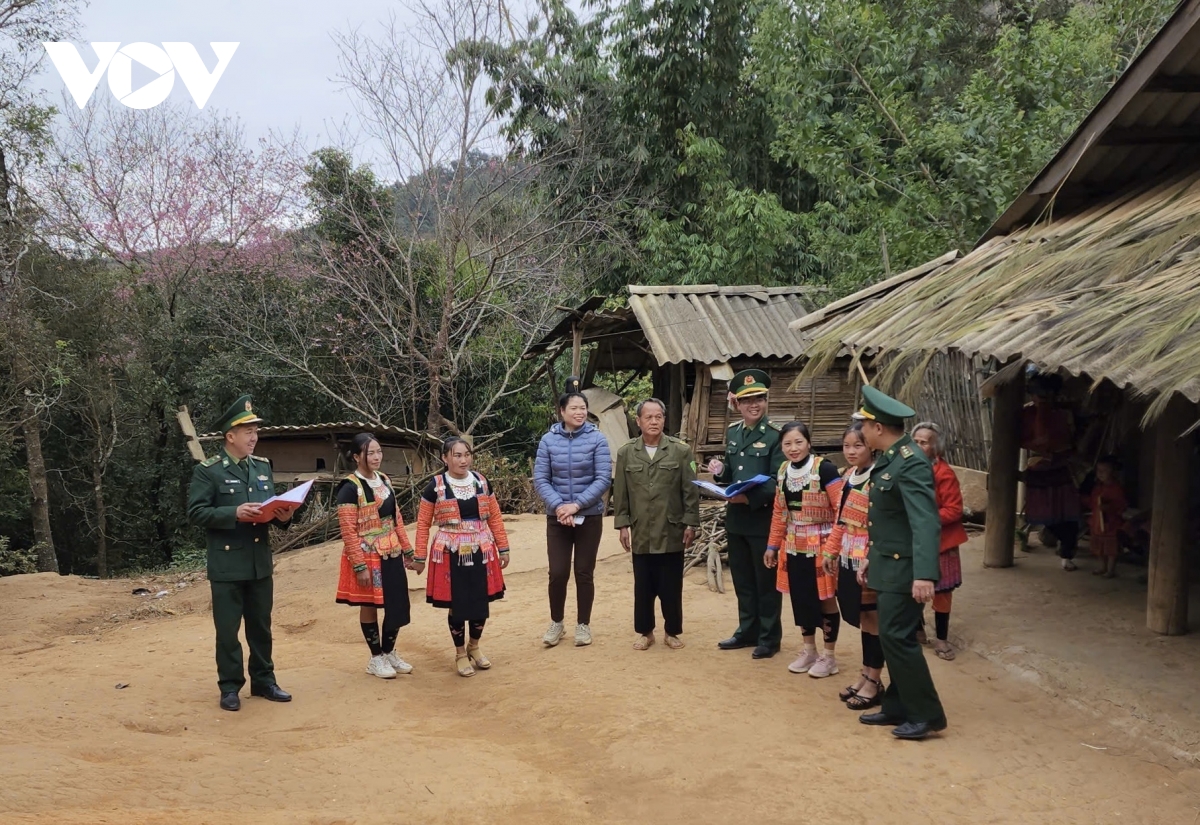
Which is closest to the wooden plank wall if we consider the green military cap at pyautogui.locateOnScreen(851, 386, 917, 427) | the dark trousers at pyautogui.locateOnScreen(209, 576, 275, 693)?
the green military cap at pyautogui.locateOnScreen(851, 386, 917, 427)

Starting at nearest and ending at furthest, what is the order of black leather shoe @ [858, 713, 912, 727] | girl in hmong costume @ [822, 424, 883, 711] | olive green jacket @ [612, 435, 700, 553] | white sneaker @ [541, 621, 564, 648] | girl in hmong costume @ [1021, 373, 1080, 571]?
black leather shoe @ [858, 713, 912, 727] → girl in hmong costume @ [822, 424, 883, 711] → olive green jacket @ [612, 435, 700, 553] → white sneaker @ [541, 621, 564, 648] → girl in hmong costume @ [1021, 373, 1080, 571]

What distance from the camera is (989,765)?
450cm

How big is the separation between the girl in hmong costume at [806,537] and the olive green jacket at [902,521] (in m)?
0.87

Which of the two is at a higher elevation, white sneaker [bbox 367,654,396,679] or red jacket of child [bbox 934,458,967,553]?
red jacket of child [bbox 934,458,967,553]

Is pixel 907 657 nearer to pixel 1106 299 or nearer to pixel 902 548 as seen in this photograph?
pixel 902 548

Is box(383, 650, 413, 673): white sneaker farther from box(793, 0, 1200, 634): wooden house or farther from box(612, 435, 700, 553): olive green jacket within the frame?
box(793, 0, 1200, 634): wooden house

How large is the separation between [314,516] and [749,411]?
402 inches

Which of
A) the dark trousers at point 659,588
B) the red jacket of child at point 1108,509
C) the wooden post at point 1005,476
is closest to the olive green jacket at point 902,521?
the dark trousers at point 659,588

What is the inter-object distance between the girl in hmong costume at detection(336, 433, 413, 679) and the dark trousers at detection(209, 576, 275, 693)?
0.47 m

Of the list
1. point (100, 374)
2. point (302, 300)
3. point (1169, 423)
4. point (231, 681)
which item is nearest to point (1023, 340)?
point (1169, 423)

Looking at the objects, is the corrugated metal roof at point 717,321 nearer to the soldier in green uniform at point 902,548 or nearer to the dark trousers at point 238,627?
the dark trousers at point 238,627

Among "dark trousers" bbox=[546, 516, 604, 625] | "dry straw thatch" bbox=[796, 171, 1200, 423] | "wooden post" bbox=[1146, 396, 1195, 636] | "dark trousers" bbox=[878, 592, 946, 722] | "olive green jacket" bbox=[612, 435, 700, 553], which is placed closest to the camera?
"dry straw thatch" bbox=[796, 171, 1200, 423]

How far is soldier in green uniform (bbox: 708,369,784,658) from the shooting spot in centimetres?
636

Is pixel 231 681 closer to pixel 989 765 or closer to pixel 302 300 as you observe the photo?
pixel 989 765
